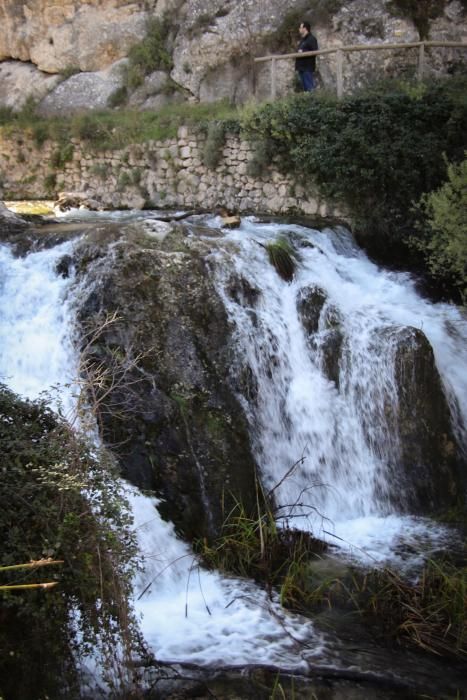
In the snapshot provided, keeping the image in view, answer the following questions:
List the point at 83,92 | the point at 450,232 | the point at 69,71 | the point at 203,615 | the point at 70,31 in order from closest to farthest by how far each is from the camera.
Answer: the point at 203,615 < the point at 450,232 < the point at 83,92 < the point at 69,71 < the point at 70,31

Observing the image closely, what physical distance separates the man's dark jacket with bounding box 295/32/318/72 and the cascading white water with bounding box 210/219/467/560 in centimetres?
612

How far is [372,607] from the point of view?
230 inches

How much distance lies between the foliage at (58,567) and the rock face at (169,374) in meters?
1.76

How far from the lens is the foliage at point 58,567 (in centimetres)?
418

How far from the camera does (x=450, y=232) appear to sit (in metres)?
10.9

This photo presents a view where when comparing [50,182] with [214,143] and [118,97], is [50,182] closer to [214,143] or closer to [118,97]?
[118,97]

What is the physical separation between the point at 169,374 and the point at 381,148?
6711mm

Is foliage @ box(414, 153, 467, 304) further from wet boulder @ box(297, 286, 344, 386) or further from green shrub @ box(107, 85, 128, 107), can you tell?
green shrub @ box(107, 85, 128, 107)

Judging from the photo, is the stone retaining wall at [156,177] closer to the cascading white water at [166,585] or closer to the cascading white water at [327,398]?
the cascading white water at [327,398]

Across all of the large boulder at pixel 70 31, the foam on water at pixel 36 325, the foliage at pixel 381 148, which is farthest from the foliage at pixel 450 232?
the large boulder at pixel 70 31

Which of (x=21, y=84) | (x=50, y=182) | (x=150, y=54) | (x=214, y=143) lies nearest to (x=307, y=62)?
(x=214, y=143)

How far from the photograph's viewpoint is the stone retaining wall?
13.5 meters

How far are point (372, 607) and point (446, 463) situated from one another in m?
2.70

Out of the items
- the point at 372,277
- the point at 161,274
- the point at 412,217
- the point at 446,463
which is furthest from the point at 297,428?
the point at 412,217
